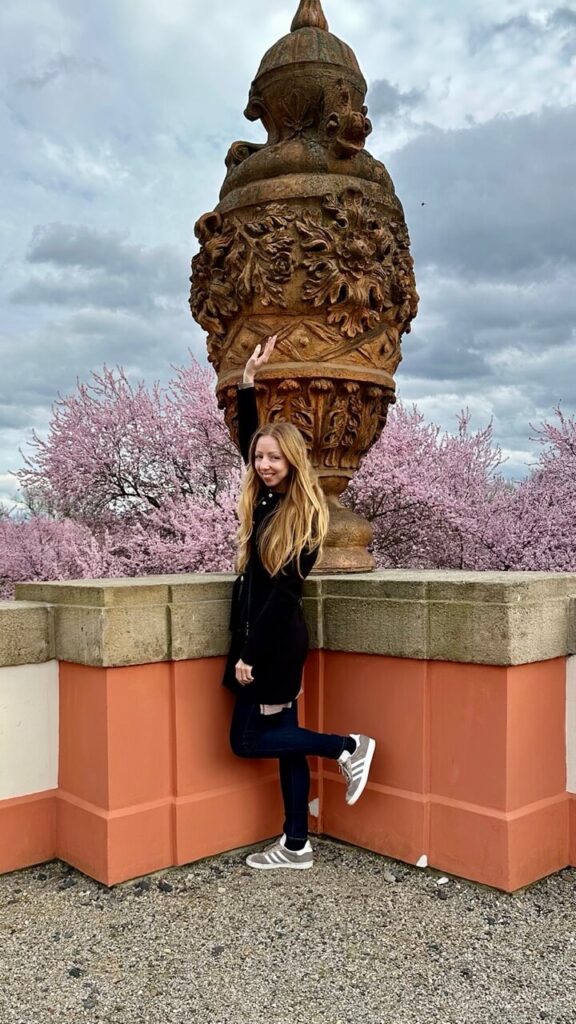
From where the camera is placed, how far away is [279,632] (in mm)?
3242

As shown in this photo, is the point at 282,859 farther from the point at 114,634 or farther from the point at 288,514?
the point at 288,514

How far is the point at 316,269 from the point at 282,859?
2615mm

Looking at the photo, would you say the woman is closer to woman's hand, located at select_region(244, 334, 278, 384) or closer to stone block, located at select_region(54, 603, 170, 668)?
stone block, located at select_region(54, 603, 170, 668)

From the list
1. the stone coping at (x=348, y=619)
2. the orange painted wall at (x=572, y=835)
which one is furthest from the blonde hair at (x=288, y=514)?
the orange painted wall at (x=572, y=835)

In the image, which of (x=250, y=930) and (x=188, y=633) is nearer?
(x=250, y=930)

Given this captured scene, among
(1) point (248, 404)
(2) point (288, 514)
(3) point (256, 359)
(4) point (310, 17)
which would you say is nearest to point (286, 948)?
(2) point (288, 514)

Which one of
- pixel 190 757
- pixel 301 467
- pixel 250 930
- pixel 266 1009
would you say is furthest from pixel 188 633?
pixel 266 1009

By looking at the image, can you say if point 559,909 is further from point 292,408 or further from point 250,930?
point 292,408

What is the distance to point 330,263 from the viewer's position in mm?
3924

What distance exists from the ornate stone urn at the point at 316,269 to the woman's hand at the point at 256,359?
0.12 m

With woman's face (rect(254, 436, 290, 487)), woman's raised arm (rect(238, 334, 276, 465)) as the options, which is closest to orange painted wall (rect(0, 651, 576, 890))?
woman's face (rect(254, 436, 290, 487))

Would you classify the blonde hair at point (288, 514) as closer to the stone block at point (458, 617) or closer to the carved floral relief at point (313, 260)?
the stone block at point (458, 617)

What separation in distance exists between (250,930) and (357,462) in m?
2.40

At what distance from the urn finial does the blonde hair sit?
8.30 ft
